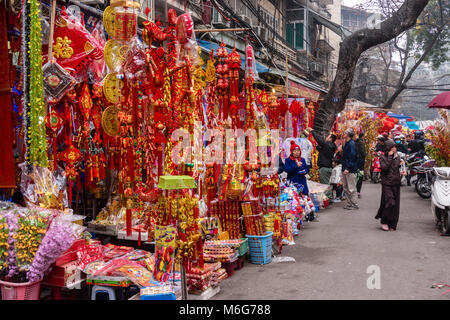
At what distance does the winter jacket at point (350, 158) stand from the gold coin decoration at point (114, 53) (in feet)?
24.9

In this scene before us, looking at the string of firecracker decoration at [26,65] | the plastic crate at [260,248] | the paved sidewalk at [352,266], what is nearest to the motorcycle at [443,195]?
the paved sidewalk at [352,266]

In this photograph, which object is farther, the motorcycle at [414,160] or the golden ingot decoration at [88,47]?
the motorcycle at [414,160]

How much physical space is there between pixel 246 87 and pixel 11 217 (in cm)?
378

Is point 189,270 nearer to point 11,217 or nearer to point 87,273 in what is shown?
point 87,273

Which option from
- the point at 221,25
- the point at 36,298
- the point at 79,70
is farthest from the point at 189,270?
the point at 221,25

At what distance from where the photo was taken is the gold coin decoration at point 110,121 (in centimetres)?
598

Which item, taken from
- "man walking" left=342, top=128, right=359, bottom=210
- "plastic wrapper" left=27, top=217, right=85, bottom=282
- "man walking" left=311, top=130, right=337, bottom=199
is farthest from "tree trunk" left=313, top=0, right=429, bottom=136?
"plastic wrapper" left=27, top=217, right=85, bottom=282

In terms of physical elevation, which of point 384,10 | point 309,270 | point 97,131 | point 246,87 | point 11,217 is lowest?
point 309,270

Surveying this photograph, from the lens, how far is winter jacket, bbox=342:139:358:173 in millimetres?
11508

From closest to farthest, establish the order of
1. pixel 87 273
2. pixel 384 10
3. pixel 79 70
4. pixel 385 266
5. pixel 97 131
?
pixel 87 273
pixel 79 70
pixel 97 131
pixel 385 266
pixel 384 10

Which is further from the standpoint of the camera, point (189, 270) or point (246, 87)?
point (246, 87)

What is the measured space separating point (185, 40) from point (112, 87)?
139 cm

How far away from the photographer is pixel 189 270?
17.0 ft

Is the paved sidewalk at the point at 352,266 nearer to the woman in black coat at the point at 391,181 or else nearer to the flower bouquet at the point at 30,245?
the woman in black coat at the point at 391,181
